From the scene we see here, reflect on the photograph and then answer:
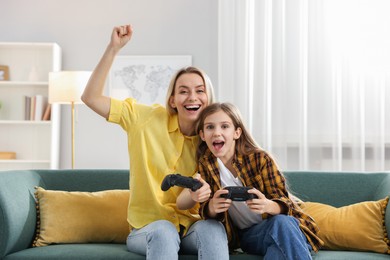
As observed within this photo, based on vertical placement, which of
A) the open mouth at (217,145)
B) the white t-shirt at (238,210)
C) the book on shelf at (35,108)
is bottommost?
the white t-shirt at (238,210)

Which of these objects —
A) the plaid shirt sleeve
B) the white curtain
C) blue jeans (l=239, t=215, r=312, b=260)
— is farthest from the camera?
the white curtain

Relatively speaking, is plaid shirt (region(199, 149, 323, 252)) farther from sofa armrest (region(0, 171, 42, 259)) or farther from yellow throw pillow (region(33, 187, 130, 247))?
sofa armrest (region(0, 171, 42, 259))

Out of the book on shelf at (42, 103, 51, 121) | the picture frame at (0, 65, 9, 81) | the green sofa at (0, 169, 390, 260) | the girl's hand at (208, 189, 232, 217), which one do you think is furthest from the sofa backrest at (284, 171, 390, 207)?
the picture frame at (0, 65, 9, 81)

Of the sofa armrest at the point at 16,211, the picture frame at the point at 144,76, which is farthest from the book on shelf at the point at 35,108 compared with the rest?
the sofa armrest at the point at 16,211

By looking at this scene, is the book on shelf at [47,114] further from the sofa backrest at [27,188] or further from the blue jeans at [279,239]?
the blue jeans at [279,239]

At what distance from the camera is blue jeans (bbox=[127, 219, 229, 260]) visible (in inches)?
90.5

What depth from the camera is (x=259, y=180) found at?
2.56 m

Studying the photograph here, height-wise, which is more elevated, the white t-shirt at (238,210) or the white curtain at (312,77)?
the white curtain at (312,77)

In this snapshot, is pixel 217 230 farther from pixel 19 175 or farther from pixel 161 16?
pixel 161 16

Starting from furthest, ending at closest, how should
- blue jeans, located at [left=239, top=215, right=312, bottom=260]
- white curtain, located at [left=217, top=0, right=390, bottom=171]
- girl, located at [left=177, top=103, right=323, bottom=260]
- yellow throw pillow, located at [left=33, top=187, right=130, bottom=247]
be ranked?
white curtain, located at [left=217, top=0, right=390, bottom=171], yellow throw pillow, located at [left=33, top=187, right=130, bottom=247], girl, located at [left=177, top=103, right=323, bottom=260], blue jeans, located at [left=239, top=215, right=312, bottom=260]

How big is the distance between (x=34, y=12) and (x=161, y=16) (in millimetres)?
1162

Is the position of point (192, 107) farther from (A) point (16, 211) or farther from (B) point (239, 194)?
(A) point (16, 211)

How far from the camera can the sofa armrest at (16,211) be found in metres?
2.56

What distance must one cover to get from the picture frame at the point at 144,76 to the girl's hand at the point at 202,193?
133 inches
